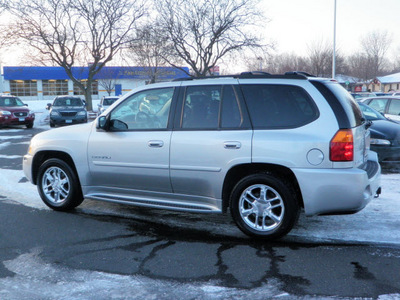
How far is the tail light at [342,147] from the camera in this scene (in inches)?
168

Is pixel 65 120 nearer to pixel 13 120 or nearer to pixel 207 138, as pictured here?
pixel 13 120

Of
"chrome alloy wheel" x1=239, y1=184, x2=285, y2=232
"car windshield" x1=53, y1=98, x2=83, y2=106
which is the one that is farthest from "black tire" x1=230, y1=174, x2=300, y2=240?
"car windshield" x1=53, y1=98, x2=83, y2=106

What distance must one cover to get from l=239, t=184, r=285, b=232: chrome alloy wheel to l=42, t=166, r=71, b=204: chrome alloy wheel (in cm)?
259

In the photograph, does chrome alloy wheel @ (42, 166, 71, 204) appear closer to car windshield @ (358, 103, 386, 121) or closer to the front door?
the front door

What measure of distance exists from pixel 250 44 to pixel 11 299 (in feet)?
86.5

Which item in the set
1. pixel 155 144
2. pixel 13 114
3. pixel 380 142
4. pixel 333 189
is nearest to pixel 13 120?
pixel 13 114

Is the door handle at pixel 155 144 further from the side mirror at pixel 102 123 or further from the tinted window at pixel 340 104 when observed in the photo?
the tinted window at pixel 340 104

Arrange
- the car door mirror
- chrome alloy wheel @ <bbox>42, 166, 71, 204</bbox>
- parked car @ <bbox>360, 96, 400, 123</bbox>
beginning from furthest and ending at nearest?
1. parked car @ <bbox>360, 96, 400, 123</bbox>
2. chrome alloy wheel @ <bbox>42, 166, 71, 204</bbox>
3. the car door mirror

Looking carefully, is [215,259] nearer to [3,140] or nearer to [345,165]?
[345,165]

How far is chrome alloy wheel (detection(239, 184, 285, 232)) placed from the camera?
459 cm

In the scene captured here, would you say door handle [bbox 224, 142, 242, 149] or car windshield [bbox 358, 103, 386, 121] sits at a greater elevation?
car windshield [bbox 358, 103, 386, 121]

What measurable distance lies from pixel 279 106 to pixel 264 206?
1.09 m

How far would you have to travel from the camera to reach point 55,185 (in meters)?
5.97

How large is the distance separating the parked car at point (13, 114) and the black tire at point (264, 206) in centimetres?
1874
